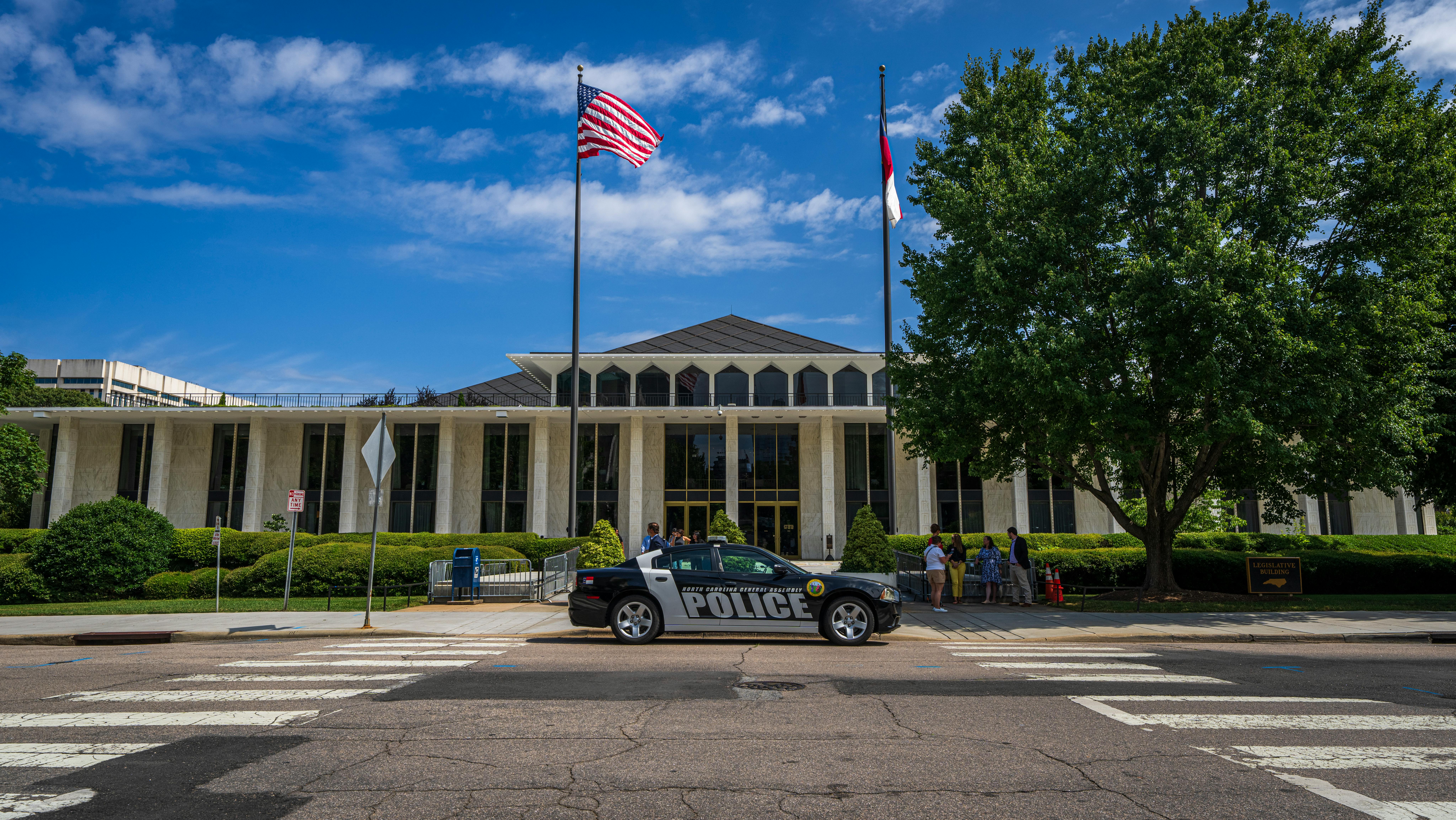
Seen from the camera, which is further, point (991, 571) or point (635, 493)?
point (635, 493)

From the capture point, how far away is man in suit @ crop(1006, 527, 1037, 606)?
18.0 metres

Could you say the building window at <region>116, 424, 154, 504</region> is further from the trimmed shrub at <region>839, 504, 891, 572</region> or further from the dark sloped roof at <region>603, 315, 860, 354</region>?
the trimmed shrub at <region>839, 504, 891, 572</region>

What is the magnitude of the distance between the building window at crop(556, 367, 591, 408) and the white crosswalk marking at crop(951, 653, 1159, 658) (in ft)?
106

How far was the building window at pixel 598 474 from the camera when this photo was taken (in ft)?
134

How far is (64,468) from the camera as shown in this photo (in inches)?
1561

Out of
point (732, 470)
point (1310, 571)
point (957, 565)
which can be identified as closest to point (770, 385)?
point (732, 470)

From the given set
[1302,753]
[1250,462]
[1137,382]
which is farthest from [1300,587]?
[1302,753]

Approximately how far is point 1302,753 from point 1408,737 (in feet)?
4.41

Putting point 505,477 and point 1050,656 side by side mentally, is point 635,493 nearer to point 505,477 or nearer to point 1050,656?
point 505,477

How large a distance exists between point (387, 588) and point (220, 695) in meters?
11.5

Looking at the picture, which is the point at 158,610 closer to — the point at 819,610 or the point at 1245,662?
the point at 819,610

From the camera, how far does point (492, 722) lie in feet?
22.1

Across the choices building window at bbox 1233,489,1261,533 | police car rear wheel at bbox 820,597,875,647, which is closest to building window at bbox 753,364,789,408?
building window at bbox 1233,489,1261,533

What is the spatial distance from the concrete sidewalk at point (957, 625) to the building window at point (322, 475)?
82.0 feet
